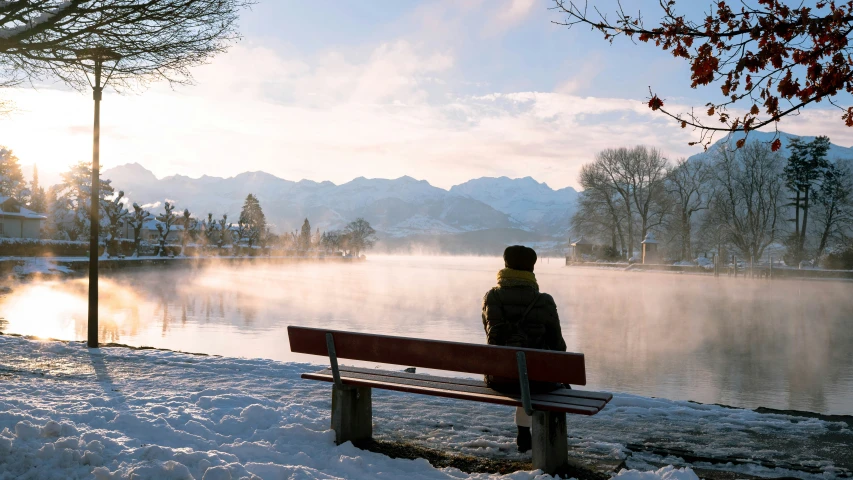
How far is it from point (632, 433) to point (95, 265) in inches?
295

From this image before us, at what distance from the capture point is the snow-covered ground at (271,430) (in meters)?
4.12

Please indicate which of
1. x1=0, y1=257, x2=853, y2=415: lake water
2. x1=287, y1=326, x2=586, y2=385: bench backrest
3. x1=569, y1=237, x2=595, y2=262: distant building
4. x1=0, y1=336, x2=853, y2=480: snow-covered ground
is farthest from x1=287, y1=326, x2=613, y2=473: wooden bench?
x1=569, y1=237, x2=595, y2=262: distant building

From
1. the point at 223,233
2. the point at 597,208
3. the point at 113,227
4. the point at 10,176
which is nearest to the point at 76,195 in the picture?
the point at 10,176

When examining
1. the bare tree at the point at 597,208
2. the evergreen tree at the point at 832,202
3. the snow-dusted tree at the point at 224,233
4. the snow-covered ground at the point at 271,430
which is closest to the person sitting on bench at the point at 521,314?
the snow-covered ground at the point at 271,430

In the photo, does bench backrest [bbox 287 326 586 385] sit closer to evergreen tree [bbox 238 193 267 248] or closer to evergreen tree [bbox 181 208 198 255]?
evergreen tree [bbox 181 208 198 255]

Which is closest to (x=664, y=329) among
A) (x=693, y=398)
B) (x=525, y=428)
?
(x=693, y=398)

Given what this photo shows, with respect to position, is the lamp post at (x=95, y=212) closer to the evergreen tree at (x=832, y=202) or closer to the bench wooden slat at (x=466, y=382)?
the bench wooden slat at (x=466, y=382)

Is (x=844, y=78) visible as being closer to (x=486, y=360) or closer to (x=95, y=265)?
(x=486, y=360)

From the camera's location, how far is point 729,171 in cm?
5403

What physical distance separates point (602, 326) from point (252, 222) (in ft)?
269

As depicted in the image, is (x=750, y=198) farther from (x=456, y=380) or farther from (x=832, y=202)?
(x=456, y=380)

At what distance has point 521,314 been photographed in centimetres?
476

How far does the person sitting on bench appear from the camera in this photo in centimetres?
473

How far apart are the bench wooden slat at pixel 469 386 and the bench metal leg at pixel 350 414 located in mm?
135
